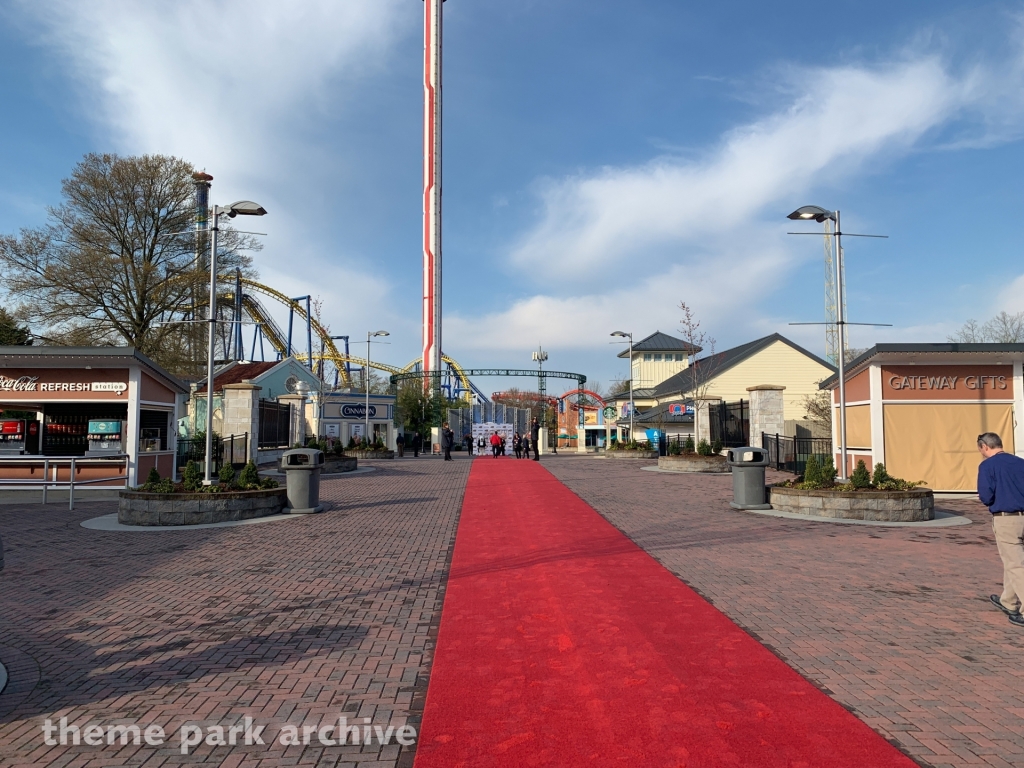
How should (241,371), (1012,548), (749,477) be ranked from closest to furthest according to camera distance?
1. (1012,548)
2. (749,477)
3. (241,371)

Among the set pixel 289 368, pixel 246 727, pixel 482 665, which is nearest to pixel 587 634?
pixel 482 665

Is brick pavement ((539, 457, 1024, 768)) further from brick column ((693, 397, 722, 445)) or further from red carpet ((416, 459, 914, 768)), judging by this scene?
brick column ((693, 397, 722, 445))

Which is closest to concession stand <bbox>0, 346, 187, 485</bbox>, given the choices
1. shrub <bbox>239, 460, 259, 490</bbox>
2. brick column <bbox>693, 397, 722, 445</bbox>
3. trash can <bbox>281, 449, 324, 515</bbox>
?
shrub <bbox>239, 460, 259, 490</bbox>

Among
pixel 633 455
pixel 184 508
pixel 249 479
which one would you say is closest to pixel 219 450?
pixel 249 479

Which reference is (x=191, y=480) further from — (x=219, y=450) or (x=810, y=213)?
(x=810, y=213)

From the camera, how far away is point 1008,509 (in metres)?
6.24

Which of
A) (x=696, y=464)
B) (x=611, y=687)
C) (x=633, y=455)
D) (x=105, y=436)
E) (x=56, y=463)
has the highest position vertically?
(x=105, y=436)

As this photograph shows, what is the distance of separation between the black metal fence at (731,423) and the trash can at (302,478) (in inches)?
696

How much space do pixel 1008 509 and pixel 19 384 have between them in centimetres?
1971

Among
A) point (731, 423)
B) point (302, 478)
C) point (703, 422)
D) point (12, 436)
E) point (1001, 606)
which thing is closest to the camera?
point (1001, 606)

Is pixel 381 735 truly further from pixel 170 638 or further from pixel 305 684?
pixel 170 638

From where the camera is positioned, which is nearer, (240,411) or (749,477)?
(749,477)

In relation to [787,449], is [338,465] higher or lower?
lower

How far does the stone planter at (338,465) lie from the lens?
2470 centimetres
